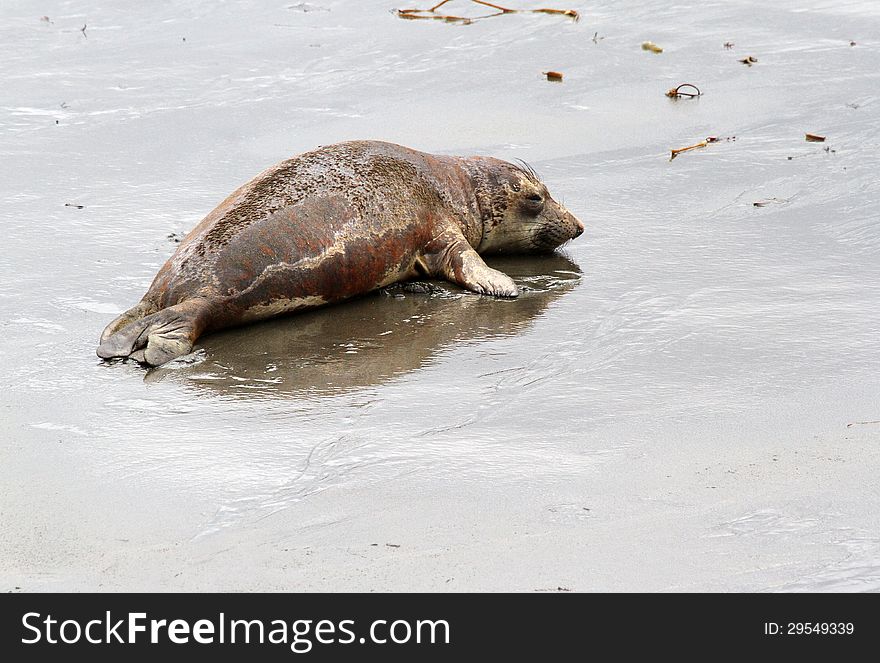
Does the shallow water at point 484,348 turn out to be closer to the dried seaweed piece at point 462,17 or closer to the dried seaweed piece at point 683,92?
the dried seaweed piece at point 683,92

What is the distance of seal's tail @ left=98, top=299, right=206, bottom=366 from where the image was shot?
580 cm

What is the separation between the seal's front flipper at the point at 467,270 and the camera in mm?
7000

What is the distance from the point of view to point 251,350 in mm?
6004

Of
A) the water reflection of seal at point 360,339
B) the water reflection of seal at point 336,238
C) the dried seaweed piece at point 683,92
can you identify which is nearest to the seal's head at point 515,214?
the water reflection of seal at point 336,238

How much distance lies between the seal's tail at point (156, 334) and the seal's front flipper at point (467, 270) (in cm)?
159

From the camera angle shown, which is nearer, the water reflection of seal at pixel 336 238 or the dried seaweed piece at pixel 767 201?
the water reflection of seal at pixel 336 238

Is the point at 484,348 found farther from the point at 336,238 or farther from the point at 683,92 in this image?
the point at 683,92

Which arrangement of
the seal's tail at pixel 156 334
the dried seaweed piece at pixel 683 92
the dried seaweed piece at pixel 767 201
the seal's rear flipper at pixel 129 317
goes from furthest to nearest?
the dried seaweed piece at pixel 683 92
the dried seaweed piece at pixel 767 201
the seal's rear flipper at pixel 129 317
the seal's tail at pixel 156 334

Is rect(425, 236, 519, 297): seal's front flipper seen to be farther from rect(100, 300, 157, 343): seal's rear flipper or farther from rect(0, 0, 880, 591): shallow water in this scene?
rect(100, 300, 157, 343): seal's rear flipper

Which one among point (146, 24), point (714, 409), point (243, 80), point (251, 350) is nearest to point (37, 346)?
point (251, 350)

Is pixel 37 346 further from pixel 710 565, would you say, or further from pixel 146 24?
pixel 146 24

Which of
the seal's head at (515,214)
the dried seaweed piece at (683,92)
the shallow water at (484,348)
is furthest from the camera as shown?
the dried seaweed piece at (683,92)

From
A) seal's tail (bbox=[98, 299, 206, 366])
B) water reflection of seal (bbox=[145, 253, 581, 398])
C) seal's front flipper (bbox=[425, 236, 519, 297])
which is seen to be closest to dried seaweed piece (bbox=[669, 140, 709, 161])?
water reflection of seal (bbox=[145, 253, 581, 398])

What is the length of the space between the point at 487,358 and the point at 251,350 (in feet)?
3.66
